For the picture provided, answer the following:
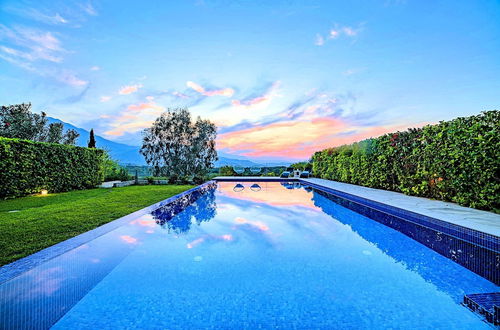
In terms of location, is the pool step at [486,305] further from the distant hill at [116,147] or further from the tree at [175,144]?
the distant hill at [116,147]

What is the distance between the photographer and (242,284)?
2.46 metres

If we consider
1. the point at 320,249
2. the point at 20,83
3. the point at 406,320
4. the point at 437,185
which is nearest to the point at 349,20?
the point at 437,185

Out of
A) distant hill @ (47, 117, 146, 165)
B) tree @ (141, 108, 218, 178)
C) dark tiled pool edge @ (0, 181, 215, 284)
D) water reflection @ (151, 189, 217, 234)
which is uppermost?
distant hill @ (47, 117, 146, 165)

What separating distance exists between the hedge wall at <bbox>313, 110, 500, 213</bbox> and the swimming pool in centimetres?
226

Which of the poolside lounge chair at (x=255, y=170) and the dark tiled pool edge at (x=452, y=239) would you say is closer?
the dark tiled pool edge at (x=452, y=239)

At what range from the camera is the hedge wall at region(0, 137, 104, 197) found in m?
7.47

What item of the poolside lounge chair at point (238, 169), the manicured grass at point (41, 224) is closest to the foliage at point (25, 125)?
the manicured grass at point (41, 224)

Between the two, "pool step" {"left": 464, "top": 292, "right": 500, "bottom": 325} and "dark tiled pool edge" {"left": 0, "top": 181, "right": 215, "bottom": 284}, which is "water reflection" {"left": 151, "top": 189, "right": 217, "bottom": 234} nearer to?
"dark tiled pool edge" {"left": 0, "top": 181, "right": 215, "bottom": 284}

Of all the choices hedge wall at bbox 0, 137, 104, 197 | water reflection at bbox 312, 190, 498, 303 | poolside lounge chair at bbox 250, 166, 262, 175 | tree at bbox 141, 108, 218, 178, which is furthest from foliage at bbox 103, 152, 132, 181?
water reflection at bbox 312, 190, 498, 303

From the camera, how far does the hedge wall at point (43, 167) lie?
7469mm

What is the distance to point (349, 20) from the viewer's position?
8523 millimetres

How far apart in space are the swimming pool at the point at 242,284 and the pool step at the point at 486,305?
68 millimetres

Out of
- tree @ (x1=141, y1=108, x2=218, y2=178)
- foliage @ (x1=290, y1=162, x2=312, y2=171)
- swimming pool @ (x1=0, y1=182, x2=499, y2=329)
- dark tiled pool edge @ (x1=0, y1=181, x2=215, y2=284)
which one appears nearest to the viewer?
swimming pool @ (x1=0, y1=182, x2=499, y2=329)

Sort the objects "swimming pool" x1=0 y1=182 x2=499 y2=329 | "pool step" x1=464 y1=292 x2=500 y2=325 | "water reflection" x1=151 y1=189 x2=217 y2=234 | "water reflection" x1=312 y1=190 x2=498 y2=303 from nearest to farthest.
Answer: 1. "pool step" x1=464 y1=292 x2=500 y2=325
2. "swimming pool" x1=0 y1=182 x2=499 y2=329
3. "water reflection" x1=312 y1=190 x2=498 y2=303
4. "water reflection" x1=151 y1=189 x2=217 y2=234
